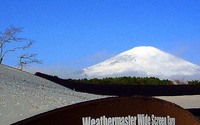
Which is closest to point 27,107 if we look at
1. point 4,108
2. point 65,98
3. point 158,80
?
point 4,108

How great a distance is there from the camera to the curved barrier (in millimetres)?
5379

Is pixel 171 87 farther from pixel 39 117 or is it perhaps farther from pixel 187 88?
pixel 39 117

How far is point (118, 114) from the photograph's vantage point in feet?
20.1

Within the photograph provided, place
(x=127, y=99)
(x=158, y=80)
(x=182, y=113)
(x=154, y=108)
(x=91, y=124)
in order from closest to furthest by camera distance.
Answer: (x=91, y=124) < (x=127, y=99) < (x=154, y=108) < (x=182, y=113) < (x=158, y=80)

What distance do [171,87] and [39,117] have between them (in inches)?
638

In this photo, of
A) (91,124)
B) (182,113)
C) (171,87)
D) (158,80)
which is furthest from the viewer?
(158,80)

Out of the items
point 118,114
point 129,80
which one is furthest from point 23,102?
point 129,80

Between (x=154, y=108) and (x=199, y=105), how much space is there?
37.2 feet

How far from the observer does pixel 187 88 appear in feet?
69.5

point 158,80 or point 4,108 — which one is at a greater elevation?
point 158,80

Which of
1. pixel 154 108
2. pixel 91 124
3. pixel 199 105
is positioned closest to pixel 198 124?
pixel 154 108

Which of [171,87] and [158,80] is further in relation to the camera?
[158,80]

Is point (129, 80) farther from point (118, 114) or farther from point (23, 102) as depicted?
point (118, 114)

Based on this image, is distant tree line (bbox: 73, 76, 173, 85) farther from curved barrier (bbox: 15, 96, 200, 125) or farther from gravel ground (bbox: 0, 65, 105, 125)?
curved barrier (bbox: 15, 96, 200, 125)
